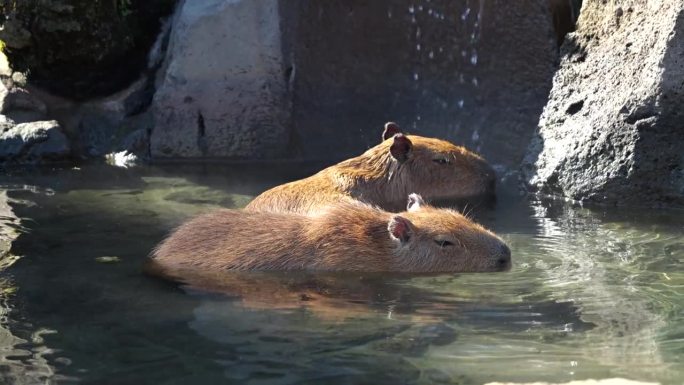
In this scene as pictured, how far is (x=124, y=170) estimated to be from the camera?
30.9ft

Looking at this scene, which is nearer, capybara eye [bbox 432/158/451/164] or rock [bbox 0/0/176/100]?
capybara eye [bbox 432/158/451/164]

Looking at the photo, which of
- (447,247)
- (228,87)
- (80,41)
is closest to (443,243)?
(447,247)

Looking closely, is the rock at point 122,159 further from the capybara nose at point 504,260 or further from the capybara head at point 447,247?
the capybara nose at point 504,260

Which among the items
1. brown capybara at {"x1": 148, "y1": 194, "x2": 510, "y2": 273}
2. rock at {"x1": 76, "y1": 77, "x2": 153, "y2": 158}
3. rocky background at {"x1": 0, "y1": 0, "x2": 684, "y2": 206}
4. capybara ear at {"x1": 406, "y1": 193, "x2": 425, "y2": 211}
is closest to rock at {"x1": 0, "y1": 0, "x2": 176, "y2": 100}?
rocky background at {"x1": 0, "y1": 0, "x2": 684, "y2": 206}

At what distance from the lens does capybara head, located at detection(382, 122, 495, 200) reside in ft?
25.4

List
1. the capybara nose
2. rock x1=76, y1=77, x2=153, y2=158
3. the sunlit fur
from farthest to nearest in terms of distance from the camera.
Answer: rock x1=76, y1=77, x2=153, y2=158, the sunlit fur, the capybara nose

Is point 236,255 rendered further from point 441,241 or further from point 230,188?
point 230,188

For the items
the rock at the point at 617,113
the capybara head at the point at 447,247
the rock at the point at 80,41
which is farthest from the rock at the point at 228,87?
the capybara head at the point at 447,247


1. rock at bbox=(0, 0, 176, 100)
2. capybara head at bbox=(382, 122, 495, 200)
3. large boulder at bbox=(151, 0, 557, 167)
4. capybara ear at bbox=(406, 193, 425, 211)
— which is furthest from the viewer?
rock at bbox=(0, 0, 176, 100)

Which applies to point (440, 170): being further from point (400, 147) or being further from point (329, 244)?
point (329, 244)

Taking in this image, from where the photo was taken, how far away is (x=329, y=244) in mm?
5922

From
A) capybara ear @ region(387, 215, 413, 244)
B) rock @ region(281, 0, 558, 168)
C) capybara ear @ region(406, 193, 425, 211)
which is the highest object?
rock @ region(281, 0, 558, 168)

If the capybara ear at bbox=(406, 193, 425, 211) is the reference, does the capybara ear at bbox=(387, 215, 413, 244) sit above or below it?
below

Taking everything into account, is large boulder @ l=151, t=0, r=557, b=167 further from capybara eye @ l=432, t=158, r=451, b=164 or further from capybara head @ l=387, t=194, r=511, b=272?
capybara head @ l=387, t=194, r=511, b=272
